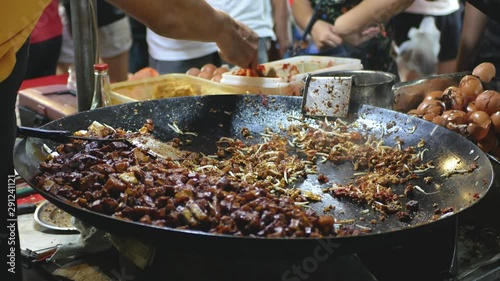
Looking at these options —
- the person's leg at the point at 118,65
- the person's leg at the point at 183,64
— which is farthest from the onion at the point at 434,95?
the person's leg at the point at 118,65

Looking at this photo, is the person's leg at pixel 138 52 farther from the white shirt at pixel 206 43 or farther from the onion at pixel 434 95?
the onion at pixel 434 95

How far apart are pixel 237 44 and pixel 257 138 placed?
0.60m

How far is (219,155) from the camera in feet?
7.53

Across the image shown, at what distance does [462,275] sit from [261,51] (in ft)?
11.4

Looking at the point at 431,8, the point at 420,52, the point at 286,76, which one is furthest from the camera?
the point at 420,52

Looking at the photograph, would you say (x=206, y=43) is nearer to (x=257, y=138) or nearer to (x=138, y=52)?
(x=138, y=52)

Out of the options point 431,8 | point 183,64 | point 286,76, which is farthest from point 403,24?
point 286,76

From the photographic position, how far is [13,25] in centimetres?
134

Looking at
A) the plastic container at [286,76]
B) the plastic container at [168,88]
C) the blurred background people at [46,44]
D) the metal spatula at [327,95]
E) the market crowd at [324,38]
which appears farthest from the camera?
the blurred background people at [46,44]

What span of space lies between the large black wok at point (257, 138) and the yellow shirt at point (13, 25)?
1.33ft

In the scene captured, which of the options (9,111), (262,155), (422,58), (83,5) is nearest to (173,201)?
(9,111)

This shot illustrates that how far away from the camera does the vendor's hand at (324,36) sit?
426 cm

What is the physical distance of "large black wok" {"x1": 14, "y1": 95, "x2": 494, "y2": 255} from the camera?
4.55 ft

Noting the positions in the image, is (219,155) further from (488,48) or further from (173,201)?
(488,48)
